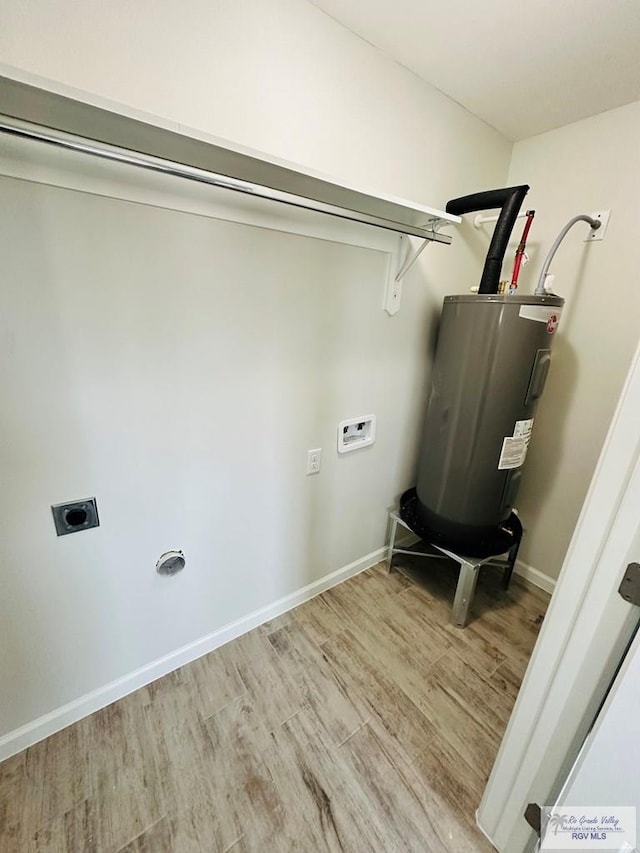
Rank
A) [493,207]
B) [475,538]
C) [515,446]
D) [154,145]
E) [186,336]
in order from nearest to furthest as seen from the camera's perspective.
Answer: [154,145], [186,336], [493,207], [515,446], [475,538]

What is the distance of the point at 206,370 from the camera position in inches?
43.1

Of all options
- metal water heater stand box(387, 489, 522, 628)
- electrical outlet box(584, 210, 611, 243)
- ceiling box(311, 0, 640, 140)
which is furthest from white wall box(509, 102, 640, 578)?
metal water heater stand box(387, 489, 522, 628)

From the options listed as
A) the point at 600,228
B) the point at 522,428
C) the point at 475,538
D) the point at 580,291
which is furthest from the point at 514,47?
the point at 475,538

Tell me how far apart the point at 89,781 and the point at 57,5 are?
199 cm

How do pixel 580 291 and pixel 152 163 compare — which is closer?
pixel 152 163

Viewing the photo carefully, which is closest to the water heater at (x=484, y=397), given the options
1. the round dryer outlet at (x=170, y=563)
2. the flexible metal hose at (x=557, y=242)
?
the flexible metal hose at (x=557, y=242)

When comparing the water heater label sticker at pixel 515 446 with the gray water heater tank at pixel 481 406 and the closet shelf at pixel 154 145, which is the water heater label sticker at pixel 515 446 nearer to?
the gray water heater tank at pixel 481 406

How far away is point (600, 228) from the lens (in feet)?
4.83

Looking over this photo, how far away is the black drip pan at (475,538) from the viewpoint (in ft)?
5.13

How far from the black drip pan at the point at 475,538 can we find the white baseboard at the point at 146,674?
Result: 46 centimetres

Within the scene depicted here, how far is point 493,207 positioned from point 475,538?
1.40 meters

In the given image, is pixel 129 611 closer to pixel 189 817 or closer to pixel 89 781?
pixel 89 781

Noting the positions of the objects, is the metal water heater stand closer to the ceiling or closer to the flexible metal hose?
the flexible metal hose

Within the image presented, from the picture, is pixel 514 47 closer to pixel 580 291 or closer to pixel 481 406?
pixel 580 291
